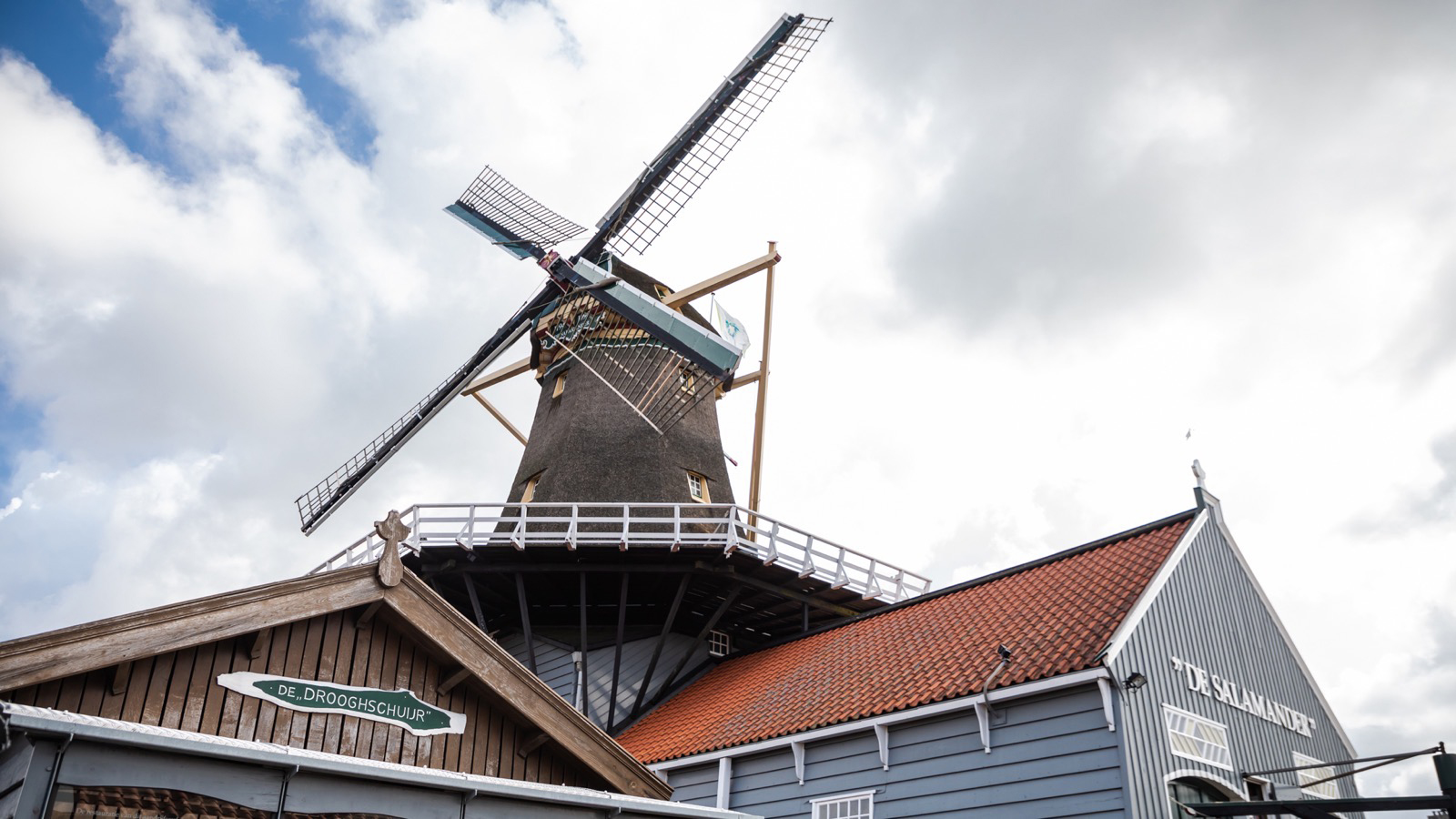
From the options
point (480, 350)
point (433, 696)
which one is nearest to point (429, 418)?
point (480, 350)

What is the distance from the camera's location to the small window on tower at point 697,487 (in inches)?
774

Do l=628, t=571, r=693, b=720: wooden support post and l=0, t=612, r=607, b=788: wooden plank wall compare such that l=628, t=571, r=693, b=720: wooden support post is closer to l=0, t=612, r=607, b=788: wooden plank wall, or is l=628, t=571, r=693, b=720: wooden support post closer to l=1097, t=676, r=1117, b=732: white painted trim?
l=1097, t=676, r=1117, b=732: white painted trim

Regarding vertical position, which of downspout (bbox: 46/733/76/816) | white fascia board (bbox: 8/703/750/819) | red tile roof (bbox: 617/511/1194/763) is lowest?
downspout (bbox: 46/733/76/816)

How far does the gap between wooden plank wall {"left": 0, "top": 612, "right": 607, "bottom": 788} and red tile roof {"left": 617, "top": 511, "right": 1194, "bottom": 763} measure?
5275 mm

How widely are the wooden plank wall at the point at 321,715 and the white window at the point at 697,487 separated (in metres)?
11.7

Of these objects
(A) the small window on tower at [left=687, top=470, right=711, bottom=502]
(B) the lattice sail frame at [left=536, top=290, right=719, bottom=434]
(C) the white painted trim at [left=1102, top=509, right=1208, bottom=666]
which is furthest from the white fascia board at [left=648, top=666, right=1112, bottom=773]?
(B) the lattice sail frame at [left=536, top=290, right=719, bottom=434]

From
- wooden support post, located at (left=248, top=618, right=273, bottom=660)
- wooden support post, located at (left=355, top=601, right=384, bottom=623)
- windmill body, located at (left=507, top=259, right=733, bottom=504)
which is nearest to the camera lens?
wooden support post, located at (left=248, top=618, right=273, bottom=660)

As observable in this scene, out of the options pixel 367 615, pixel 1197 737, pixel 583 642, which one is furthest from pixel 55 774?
pixel 583 642

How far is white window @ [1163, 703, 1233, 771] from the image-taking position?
10766mm

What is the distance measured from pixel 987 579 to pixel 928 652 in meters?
2.25

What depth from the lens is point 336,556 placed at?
16.3m

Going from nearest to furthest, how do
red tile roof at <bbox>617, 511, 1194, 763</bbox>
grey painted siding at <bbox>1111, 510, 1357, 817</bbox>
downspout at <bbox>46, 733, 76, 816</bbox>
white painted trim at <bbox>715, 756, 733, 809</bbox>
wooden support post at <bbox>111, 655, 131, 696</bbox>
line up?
1. downspout at <bbox>46, 733, 76, 816</bbox>
2. wooden support post at <bbox>111, 655, 131, 696</bbox>
3. grey painted siding at <bbox>1111, 510, 1357, 817</bbox>
4. red tile roof at <bbox>617, 511, 1194, 763</bbox>
5. white painted trim at <bbox>715, 756, 733, 809</bbox>

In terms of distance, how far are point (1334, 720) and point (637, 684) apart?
10.6 meters

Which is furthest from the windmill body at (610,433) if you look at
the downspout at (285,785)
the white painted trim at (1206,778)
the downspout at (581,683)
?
the downspout at (285,785)
